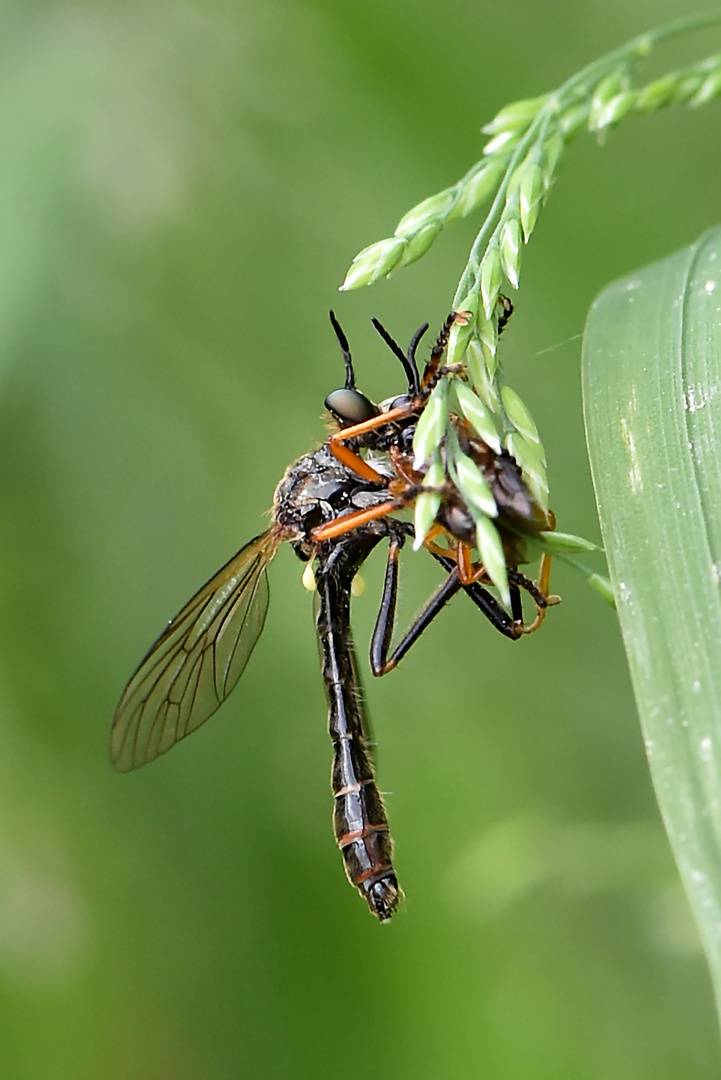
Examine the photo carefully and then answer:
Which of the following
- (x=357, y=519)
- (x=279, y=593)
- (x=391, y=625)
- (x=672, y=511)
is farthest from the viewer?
(x=279, y=593)

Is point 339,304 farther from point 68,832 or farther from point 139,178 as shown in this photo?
point 68,832

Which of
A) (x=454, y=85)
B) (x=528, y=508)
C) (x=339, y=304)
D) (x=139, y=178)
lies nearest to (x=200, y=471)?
(x=339, y=304)

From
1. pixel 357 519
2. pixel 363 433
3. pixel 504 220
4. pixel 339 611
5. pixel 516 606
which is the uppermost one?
pixel 504 220

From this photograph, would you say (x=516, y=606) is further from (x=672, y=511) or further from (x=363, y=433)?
(x=672, y=511)

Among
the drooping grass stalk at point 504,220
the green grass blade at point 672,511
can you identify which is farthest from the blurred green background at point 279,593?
the drooping grass stalk at point 504,220


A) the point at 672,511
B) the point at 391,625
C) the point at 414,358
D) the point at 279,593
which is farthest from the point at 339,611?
the point at 672,511

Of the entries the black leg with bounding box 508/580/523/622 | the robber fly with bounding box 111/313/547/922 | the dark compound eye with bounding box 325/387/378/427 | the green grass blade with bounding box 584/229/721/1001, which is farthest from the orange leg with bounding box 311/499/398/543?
the green grass blade with bounding box 584/229/721/1001

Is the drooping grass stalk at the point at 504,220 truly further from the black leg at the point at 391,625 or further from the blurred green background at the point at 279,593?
the blurred green background at the point at 279,593
